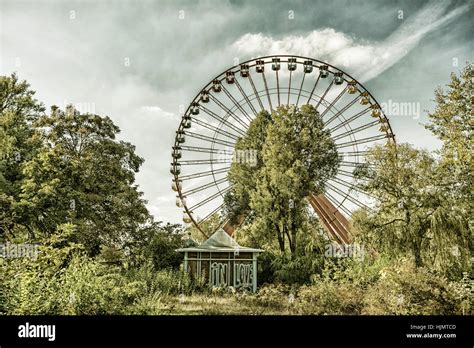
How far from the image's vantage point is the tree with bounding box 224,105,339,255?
11.5 metres

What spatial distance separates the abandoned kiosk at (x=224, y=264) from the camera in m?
10.3

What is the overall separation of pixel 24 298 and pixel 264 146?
8.36 m

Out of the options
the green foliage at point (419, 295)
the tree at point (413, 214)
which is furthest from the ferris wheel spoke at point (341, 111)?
the green foliage at point (419, 295)

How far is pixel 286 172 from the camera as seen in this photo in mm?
11484

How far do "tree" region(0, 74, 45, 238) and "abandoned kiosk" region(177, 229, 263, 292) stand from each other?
393cm

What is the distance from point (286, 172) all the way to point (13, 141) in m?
6.76

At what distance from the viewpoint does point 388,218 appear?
26.2 ft

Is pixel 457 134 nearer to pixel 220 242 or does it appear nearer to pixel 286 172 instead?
pixel 286 172

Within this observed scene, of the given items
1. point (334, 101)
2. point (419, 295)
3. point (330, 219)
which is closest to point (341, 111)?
point (334, 101)

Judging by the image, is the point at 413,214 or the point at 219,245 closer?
the point at 413,214

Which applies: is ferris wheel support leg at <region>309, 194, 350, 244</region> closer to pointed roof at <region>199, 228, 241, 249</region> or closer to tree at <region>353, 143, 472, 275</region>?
pointed roof at <region>199, 228, 241, 249</region>

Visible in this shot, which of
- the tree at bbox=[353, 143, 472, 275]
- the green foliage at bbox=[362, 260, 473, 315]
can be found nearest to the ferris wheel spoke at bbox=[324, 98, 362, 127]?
the tree at bbox=[353, 143, 472, 275]

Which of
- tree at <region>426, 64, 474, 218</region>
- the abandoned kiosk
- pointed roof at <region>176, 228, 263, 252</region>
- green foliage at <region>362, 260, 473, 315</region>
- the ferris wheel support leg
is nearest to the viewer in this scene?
green foliage at <region>362, 260, 473, 315</region>
